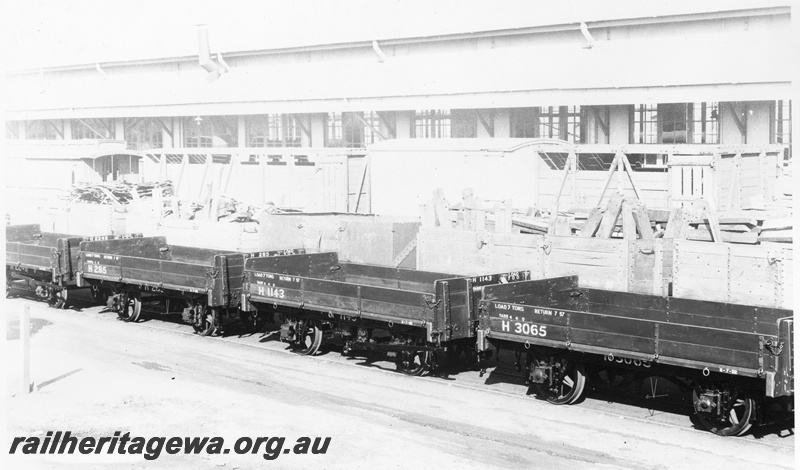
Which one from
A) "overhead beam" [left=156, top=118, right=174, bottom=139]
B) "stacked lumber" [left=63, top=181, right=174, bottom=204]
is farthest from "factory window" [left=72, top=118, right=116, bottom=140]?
"stacked lumber" [left=63, top=181, right=174, bottom=204]

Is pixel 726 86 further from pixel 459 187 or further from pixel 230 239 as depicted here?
pixel 230 239

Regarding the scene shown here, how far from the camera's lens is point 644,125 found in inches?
1393

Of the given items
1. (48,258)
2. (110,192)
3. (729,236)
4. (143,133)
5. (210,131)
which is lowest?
(48,258)

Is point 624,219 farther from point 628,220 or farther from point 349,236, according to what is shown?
point 349,236

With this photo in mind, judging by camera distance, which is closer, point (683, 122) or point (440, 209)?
point (440, 209)

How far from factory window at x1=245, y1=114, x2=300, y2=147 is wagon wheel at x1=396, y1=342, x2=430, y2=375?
2795 cm

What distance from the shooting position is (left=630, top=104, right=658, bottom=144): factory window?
34.5 metres

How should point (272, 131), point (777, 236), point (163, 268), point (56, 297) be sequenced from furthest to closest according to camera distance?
point (272, 131) → point (56, 297) → point (163, 268) → point (777, 236)

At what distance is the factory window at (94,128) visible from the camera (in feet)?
175

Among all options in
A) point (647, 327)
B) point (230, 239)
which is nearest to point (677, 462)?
point (647, 327)

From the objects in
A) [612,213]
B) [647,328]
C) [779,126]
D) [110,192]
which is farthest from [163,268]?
[779,126]

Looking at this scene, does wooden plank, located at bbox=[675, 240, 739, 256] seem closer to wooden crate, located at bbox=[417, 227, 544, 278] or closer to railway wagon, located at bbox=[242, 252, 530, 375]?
wooden crate, located at bbox=[417, 227, 544, 278]

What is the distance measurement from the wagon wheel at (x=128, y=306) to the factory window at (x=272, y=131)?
21.9m

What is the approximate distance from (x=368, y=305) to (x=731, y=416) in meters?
6.60
